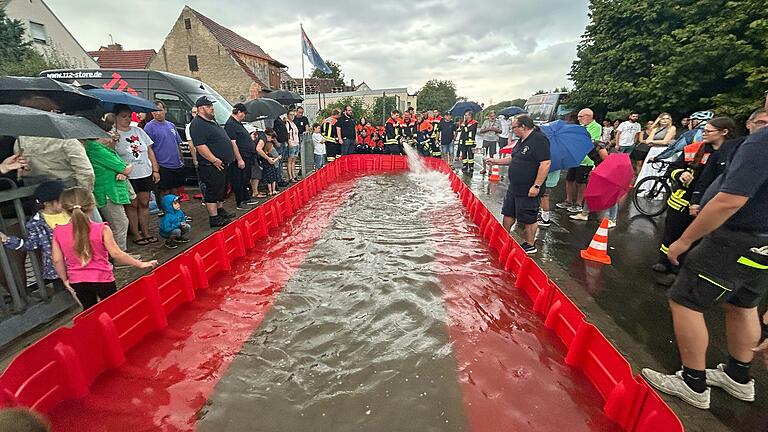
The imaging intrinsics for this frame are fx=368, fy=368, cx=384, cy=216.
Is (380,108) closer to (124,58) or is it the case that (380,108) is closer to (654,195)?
(124,58)

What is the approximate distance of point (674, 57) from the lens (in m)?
11.4

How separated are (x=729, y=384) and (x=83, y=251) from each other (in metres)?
5.02

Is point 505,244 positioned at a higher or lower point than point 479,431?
higher

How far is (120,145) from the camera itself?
16.6ft

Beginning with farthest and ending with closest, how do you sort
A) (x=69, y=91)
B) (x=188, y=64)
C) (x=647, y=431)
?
(x=188, y=64)
(x=69, y=91)
(x=647, y=431)

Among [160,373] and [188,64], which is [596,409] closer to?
[160,373]

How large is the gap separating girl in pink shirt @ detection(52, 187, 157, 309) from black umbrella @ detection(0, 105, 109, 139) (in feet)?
1.48

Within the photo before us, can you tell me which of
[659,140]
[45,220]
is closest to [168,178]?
[45,220]

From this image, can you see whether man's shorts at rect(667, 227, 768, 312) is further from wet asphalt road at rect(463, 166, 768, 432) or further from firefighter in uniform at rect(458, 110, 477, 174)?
firefighter in uniform at rect(458, 110, 477, 174)

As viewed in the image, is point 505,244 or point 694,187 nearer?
point 694,187

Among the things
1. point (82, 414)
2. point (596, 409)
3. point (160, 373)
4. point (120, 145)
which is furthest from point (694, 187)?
point (120, 145)

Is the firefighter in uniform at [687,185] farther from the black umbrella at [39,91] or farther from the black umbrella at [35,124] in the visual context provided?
the black umbrella at [39,91]

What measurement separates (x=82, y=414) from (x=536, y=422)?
294cm

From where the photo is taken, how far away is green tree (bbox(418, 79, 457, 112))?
8114cm
